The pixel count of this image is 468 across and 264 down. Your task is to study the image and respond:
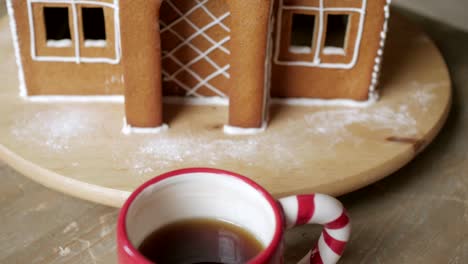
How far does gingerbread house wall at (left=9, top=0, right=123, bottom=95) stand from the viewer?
1.95ft

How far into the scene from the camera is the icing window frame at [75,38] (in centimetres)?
59

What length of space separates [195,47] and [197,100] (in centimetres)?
6

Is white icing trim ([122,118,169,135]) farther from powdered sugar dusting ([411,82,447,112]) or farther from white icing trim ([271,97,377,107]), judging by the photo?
powdered sugar dusting ([411,82,447,112])

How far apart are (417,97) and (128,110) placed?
0.28 metres

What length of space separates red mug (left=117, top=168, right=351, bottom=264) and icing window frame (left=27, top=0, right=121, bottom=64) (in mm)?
226

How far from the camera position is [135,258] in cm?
37

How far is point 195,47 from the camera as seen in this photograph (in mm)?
615

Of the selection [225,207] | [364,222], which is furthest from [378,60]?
[225,207]

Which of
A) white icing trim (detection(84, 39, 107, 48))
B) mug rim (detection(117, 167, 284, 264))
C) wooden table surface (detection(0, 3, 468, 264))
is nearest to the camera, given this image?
mug rim (detection(117, 167, 284, 264))

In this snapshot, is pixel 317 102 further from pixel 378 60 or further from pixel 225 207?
pixel 225 207

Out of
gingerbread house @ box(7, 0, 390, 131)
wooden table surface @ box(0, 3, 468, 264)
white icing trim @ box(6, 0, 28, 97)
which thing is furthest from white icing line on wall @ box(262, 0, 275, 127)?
white icing trim @ box(6, 0, 28, 97)

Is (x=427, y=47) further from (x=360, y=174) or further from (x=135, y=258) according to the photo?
(x=135, y=258)

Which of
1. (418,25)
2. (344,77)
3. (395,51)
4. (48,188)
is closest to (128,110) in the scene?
(48,188)

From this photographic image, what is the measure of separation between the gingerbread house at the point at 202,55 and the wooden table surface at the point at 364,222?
0.09 metres
